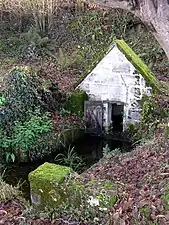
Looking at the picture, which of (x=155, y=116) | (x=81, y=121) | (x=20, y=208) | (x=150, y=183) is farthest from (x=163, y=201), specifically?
(x=81, y=121)

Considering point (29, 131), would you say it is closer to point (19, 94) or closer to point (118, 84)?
point (19, 94)

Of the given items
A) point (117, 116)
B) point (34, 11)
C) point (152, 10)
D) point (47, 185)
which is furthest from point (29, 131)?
point (34, 11)

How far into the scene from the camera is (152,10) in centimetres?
475

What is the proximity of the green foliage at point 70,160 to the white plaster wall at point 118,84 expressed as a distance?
154 cm

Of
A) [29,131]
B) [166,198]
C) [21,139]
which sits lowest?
[21,139]

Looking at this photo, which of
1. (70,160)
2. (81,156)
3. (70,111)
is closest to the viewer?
(70,160)

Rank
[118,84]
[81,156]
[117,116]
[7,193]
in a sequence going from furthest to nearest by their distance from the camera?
[117,116] < [118,84] < [81,156] < [7,193]

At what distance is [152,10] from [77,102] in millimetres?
6505

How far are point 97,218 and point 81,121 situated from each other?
5359mm

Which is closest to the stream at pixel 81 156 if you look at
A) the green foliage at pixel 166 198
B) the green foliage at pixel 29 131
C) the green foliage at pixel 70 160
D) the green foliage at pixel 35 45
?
the green foliage at pixel 70 160

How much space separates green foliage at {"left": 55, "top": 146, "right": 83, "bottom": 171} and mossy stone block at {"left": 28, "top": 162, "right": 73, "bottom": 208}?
249 cm

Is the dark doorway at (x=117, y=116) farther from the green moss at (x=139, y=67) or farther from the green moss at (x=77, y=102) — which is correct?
the green moss at (x=139, y=67)

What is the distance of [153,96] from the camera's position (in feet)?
33.4

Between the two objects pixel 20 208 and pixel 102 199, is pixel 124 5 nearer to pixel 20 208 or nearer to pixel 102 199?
pixel 102 199
